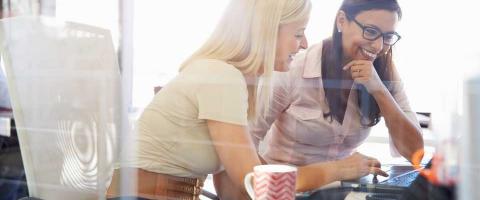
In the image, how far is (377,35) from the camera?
151cm

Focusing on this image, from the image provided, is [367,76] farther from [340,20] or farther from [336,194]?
[336,194]

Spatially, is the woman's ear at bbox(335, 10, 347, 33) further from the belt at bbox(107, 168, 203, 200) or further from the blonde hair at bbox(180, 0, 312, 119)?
the belt at bbox(107, 168, 203, 200)

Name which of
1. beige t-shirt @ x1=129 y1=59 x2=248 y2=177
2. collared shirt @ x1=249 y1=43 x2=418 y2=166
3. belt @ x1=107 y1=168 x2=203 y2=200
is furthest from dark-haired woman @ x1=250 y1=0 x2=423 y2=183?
belt @ x1=107 y1=168 x2=203 y2=200

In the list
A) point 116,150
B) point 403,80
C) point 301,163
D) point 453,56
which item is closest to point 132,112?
point 116,150

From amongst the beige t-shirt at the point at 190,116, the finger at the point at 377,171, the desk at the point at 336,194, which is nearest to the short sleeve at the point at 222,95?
the beige t-shirt at the point at 190,116

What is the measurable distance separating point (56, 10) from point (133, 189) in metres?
0.70

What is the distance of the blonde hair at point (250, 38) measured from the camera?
5.27 ft

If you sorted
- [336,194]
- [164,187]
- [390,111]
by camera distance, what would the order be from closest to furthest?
[390,111] → [336,194] → [164,187]

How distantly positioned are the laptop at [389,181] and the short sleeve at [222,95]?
1.25 feet

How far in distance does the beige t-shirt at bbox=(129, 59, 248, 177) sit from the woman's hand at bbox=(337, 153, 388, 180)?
0.32 meters

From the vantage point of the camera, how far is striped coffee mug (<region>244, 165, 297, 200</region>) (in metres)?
1.50

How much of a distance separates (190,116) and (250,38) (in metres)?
0.30

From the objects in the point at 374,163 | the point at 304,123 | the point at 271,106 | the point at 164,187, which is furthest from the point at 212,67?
the point at 374,163

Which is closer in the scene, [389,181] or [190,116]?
[389,181]
